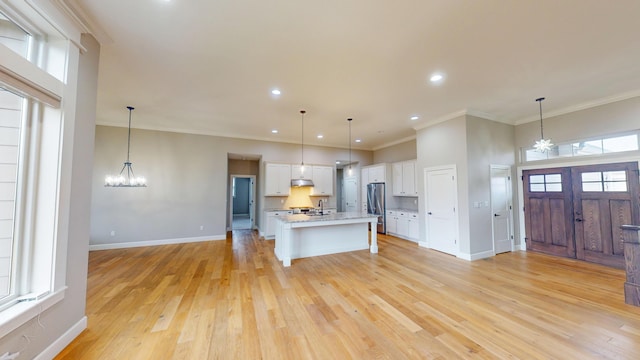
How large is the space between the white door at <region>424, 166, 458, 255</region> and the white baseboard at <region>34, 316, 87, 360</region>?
5810 millimetres

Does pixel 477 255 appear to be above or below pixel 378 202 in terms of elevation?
below

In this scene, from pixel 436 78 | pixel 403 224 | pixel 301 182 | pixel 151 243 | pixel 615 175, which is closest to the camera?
pixel 436 78

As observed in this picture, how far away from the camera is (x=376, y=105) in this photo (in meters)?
4.51

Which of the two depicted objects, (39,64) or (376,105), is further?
(376,105)

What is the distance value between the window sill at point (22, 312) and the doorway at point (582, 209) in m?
7.75

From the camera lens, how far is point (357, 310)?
8.81ft

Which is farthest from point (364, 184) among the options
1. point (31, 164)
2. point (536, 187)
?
point (31, 164)

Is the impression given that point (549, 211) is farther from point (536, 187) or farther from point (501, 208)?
point (501, 208)

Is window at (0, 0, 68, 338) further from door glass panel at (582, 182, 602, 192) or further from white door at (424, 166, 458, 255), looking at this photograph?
door glass panel at (582, 182, 602, 192)

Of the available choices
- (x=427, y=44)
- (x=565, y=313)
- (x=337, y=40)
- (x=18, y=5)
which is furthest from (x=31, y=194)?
(x=565, y=313)

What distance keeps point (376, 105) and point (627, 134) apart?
4351mm

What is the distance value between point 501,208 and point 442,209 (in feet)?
4.41

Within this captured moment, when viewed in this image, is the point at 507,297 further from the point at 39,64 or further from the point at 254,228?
the point at 254,228

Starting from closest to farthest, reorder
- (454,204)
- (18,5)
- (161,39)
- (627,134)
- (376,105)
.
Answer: (18,5)
(161,39)
(627,134)
(376,105)
(454,204)
